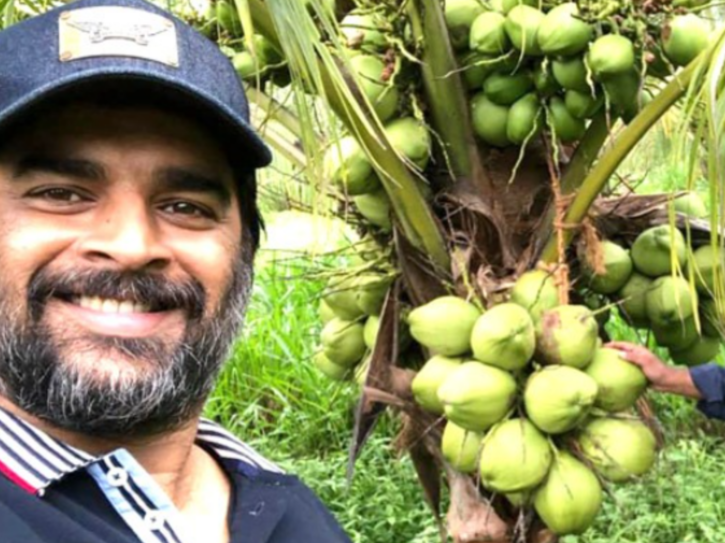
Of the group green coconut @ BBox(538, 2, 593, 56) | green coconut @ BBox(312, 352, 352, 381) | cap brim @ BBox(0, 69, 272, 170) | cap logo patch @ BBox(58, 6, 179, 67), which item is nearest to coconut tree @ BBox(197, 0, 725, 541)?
green coconut @ BBox(538, 2, 593, 56)

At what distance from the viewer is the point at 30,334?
1.17 m

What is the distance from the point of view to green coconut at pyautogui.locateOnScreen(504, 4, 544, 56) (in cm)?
186

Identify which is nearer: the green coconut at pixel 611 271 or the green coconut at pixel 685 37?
the green coconut at pixel 685 37

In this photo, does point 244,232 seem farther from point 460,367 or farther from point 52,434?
point 460,367

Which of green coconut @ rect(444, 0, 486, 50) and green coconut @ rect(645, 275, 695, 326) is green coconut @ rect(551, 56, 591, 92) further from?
green coconut @ rect(645, 275, 695, 326)

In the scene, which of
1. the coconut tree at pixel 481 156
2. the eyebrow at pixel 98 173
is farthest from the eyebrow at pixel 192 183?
the coconut tree at pixel 481 156

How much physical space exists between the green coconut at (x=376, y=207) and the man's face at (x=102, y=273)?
894mm

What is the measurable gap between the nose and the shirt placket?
0.64 feet

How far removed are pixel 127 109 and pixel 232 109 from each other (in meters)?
0.11

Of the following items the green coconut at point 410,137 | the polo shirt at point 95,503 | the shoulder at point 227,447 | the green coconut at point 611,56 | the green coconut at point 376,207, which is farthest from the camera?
the green coconut at point 376,207

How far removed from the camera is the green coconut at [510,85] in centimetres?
198

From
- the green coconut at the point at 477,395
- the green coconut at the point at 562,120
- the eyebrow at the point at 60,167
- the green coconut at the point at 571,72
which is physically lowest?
the green coconut at the point at 477,395

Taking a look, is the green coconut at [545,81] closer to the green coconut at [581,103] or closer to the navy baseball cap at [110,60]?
the green coconut at [581,103]

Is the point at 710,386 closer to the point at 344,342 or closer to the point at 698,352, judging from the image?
the point at 698,352
